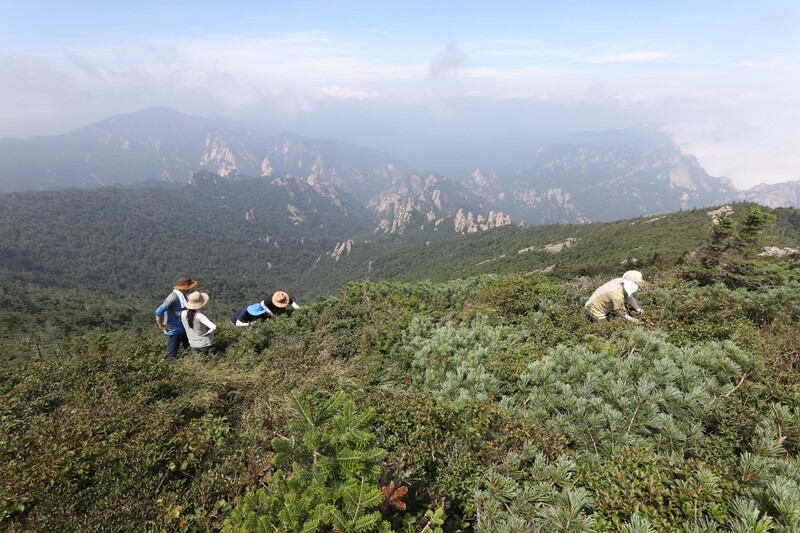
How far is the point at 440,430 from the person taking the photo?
14.1 feet

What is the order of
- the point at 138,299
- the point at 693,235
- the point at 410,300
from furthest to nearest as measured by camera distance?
→ the point at 138,299, the point at 693,235, the point at 410,300

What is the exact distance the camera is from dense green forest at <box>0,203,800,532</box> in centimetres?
282

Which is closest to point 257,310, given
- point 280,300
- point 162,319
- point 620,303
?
point 280,300

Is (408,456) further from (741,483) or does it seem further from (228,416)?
(228,416)

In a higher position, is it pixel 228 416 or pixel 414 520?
pixel 414 520

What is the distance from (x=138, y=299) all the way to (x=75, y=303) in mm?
30806

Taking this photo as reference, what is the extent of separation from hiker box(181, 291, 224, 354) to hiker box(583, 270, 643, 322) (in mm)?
9009

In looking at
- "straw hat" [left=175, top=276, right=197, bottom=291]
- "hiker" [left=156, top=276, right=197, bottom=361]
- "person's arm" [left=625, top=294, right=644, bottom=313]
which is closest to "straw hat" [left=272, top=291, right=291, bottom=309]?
"straw hat" [left=175, top=276, right=197, bottom=291]

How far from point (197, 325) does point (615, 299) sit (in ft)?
32.1

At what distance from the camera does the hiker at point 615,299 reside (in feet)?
25.6

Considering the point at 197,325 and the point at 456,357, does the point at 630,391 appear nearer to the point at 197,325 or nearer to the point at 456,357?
the point at 456,357

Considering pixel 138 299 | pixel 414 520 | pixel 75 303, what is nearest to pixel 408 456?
pixel 414 520

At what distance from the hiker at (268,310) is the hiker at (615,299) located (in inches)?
310

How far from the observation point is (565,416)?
4289 mm
